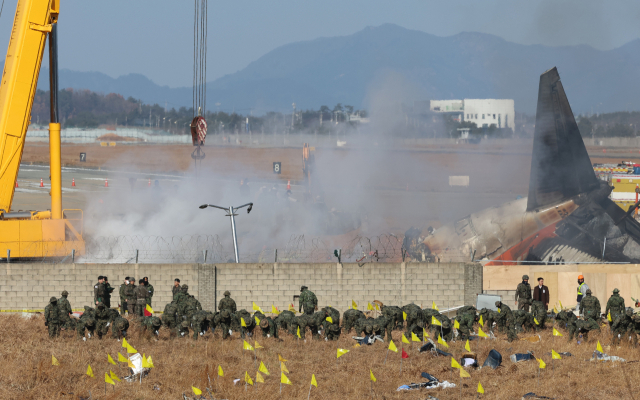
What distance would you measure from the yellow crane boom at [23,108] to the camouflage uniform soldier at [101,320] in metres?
7.05

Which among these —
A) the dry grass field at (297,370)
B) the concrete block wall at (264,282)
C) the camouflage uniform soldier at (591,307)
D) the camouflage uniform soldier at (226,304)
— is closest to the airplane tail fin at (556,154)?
the concrete block wall at (264,282)

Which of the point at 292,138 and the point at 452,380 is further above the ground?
the point at 292,138

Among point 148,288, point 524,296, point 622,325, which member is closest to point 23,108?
point 148,288

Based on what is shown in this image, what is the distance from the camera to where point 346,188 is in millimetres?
52688

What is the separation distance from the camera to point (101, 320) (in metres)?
21.2

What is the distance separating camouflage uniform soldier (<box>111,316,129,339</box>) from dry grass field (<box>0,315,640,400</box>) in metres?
0.32

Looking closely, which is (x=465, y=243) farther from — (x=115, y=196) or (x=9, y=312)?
(x=115, y=196)

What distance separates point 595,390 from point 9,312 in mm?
20531

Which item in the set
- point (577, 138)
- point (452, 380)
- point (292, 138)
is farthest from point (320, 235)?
point (292, 138)

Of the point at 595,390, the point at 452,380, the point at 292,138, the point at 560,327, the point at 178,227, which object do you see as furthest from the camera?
the point at 292,138

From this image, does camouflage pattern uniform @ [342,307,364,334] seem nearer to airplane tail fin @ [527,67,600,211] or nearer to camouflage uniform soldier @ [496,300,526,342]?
camouflage uniform soldier @ [496,300,526,342]

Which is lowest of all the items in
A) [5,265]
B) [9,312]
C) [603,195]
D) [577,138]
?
[9,312]

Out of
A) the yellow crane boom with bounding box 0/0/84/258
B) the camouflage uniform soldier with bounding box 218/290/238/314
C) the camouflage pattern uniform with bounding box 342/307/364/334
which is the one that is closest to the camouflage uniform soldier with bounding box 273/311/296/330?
the camouflage uniform soldier with bounding box 218/290/238/314

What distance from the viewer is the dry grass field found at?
16016 millimetres
